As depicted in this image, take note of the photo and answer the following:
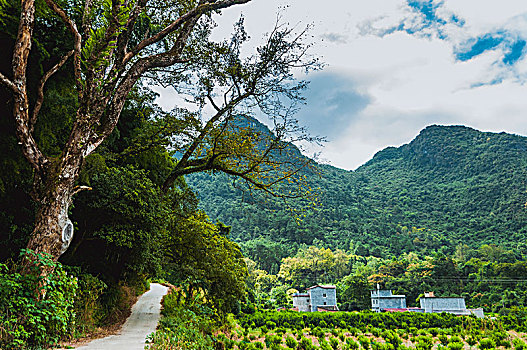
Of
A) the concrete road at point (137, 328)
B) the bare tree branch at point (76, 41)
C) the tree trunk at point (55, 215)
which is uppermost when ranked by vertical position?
the bare tree branch at point (76, 41)

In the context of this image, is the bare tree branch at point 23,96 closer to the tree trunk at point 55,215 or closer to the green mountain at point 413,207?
the tree trunk at point 55,215

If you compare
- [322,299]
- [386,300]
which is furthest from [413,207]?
[322,299]

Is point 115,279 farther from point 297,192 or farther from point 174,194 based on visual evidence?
point 297,192

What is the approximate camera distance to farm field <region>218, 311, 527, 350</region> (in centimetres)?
1216

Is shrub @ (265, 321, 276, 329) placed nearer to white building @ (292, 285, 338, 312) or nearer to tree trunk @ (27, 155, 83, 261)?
tree trunk @ (27, 155, 83, 261)

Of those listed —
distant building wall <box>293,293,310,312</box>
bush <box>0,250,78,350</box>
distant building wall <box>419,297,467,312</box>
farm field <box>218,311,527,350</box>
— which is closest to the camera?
bush <box>0,250,78,350</box>

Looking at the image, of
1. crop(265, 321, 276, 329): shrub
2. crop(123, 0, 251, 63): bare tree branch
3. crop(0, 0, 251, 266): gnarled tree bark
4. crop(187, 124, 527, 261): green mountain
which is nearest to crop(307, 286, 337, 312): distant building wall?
crop(187, 124, 527, 261): green mountain

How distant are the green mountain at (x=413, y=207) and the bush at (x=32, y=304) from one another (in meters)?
40.9

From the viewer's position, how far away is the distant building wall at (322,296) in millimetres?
31922

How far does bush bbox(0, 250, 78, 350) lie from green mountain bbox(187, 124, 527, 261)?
40.9 meters

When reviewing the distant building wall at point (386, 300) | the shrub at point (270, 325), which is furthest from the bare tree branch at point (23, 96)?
the distant building wall at point (386, 300)

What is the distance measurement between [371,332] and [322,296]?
1565 cm

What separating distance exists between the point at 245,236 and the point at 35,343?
55870 mm

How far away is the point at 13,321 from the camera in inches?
142
